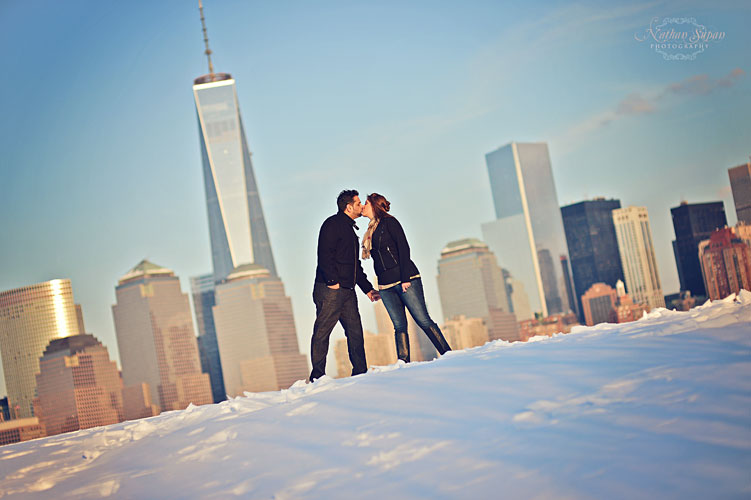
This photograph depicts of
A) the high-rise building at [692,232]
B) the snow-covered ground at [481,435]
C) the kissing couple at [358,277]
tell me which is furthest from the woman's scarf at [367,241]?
the high-rise building at [692,232]

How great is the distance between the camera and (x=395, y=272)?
8.86 meters

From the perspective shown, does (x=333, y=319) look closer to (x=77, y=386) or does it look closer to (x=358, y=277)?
(x=358, y=277)

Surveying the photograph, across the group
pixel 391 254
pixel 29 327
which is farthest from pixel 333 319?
pixel 29 327

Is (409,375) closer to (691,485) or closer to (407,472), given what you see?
(407,472)

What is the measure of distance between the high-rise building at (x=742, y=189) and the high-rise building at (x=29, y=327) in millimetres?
157268

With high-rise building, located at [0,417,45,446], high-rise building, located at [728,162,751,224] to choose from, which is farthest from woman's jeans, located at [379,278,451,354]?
high-rise building, located at [728,162,751,224]

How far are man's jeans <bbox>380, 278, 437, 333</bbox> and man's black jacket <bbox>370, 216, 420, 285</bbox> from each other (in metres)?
0.11

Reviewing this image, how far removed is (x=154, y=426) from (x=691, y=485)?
3.74 meters

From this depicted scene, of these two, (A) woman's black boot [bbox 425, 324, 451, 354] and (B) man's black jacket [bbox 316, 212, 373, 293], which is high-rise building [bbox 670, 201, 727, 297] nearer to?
(A) woman's black boot [bbox 425, 324, 451, 354]

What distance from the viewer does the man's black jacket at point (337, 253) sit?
337 inches

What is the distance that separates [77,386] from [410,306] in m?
179

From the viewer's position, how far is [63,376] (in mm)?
177125

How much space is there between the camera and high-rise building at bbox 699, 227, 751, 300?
163 m

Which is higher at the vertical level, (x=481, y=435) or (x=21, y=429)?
(x=481, y=435)
